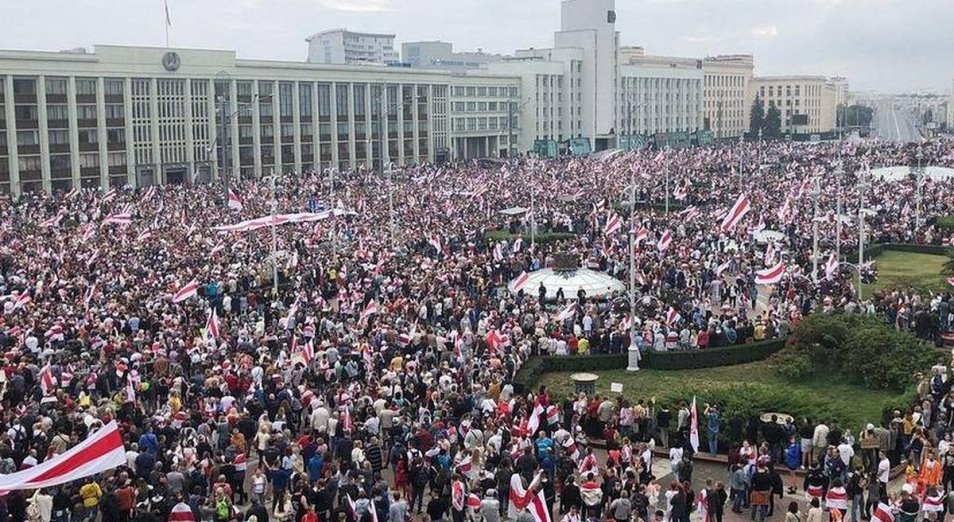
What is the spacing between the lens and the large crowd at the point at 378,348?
1712 cm

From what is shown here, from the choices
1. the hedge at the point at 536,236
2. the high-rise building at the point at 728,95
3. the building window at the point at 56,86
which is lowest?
the hedge at the point at 536,236

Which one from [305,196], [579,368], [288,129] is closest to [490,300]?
[579,368]

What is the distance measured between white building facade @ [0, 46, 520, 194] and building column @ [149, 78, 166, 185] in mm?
84

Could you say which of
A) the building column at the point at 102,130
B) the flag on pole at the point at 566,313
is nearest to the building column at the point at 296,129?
the building column at the point at 102,130

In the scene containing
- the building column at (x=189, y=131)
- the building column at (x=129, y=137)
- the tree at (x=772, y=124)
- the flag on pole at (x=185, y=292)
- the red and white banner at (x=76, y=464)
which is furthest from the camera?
the tree at (x=772, y=124)

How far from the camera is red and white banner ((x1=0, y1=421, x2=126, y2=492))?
1373 centimetres

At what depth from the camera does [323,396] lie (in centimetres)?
2356

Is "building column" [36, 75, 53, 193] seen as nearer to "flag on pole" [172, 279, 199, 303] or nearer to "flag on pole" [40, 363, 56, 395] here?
"flag on pole" [172, 279, 199, 303]

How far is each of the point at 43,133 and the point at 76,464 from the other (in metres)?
64.7

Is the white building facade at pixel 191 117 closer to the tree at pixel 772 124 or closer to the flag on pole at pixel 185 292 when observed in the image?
the flag on pole at pixel 185 292

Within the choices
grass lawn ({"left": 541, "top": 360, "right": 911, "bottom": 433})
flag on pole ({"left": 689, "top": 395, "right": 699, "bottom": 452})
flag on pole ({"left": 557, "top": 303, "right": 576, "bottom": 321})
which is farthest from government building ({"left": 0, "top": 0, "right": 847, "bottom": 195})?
flag on pole ({"left": 689, "top": 395, "right": 699, "bottom": 452})

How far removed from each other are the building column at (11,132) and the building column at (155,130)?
36.1 ft

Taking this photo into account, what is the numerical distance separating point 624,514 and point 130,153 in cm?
6988

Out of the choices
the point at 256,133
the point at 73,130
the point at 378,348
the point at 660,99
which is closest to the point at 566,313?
the point at 378,348
